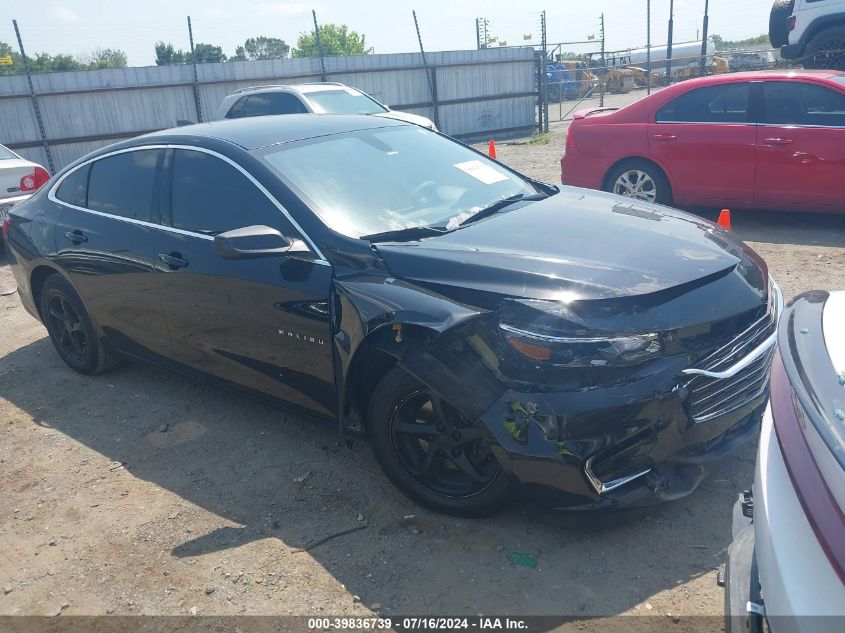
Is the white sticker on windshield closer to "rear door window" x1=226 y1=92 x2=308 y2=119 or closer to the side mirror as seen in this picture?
the side mirror

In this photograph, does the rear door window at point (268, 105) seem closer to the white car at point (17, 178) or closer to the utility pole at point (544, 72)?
the white car at point (17, 178)

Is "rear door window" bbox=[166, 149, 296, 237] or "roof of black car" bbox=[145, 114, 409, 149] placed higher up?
"roof of black car" bbox=[145, 114, 409, 149]

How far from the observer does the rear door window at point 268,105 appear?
38.9 ft

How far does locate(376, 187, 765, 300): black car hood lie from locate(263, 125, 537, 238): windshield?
0.95 ft

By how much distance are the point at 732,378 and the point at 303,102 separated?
9975mm

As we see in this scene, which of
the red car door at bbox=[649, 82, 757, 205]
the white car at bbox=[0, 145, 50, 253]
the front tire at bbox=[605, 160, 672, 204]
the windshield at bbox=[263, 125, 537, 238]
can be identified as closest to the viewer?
the windshield at bbox=[263, 125, 537, 238]

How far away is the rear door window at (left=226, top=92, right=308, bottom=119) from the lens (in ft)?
38.9

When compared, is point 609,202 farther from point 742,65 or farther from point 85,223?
point 742,65

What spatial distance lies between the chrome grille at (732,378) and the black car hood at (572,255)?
0.29 metres

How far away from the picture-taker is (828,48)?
1205cm

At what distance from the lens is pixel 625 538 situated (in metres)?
3.13

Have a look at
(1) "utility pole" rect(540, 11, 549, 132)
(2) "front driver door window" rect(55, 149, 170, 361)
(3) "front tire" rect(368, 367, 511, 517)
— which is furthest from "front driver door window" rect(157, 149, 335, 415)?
(1) "utility pole" rect(540, 11, 549, 132)

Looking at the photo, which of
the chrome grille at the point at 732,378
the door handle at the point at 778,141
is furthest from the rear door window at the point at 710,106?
the chrome grille at the point at 732,378

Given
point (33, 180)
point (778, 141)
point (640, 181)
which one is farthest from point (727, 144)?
point (33, 180)
